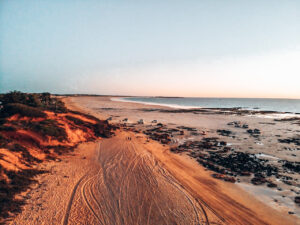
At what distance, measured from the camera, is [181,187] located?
10.1 m

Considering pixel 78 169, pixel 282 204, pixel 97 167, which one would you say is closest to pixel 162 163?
pixel 97 167

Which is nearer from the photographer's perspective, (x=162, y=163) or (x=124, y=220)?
(x=124, y=220)

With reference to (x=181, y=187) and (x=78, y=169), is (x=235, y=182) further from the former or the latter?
(x=78, y=169)

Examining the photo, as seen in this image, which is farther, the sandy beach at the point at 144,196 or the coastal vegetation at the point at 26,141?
the coastal vegetation at the point at 26,141

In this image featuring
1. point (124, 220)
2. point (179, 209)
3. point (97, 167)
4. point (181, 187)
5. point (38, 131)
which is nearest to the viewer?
point (124, 220)

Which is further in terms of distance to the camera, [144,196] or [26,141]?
[26,141]

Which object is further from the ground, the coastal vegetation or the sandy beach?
the coastal vegetation

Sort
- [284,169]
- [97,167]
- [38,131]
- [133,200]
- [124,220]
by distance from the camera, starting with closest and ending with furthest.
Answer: [124,220]
[133,200]
[97,167]
[284,169]
[38,131]

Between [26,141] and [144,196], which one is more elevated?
[26,141]

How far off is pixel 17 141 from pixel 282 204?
18.4 metres

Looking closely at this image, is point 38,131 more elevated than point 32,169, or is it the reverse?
point 38,131

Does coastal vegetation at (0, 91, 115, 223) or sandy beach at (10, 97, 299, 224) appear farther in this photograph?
coastal vegetation at (0, 91, 115, 223)

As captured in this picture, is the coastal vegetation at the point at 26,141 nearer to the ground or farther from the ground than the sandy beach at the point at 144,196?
farther from the ground

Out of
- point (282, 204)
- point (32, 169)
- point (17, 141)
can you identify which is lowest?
point (282, 204)
